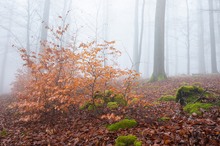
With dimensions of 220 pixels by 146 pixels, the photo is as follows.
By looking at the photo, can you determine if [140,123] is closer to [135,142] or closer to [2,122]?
[135,142]

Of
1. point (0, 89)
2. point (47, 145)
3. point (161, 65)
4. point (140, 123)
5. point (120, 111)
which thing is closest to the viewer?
point (47, 145)

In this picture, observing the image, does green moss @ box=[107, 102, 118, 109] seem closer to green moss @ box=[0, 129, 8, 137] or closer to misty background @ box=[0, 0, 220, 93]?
misty background @ box=[0, 0, 220, 93]

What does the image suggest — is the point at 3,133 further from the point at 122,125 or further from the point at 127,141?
the point at 127,141

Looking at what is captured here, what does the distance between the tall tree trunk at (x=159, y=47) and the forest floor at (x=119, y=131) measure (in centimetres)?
604

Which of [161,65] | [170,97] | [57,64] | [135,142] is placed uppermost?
[161,65]

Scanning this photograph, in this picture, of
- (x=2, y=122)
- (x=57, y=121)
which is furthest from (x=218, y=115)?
(x=2, y=122)

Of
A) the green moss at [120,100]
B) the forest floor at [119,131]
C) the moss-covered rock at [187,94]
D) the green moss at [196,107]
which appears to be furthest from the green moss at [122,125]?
the moss-covered rock at [187,94]

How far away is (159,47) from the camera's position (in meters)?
13.2

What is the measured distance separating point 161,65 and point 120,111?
7583mm

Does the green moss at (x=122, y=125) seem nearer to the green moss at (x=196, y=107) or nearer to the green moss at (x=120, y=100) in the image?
the green moss at (x=196, y=107)

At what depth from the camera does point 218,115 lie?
186 inches

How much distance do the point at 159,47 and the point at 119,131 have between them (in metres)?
9.72

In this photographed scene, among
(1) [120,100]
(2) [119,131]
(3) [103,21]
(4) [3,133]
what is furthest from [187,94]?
(3) [103,21]

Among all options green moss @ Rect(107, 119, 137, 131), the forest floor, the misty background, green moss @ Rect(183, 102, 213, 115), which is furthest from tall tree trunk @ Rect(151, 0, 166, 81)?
green moss @ Rect(107, 119, 137, 131)
